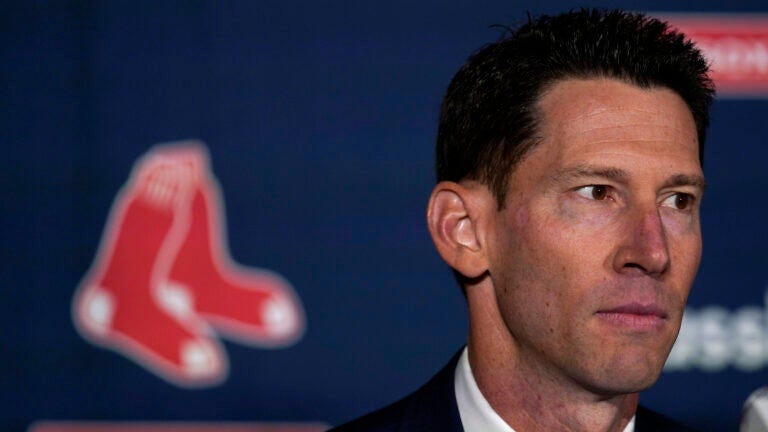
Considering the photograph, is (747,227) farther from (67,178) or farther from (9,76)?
(9,76)

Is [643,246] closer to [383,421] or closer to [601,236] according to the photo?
[601,236]

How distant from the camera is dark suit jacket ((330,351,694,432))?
168 centimetres

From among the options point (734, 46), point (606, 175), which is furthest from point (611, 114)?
point (734, 46)

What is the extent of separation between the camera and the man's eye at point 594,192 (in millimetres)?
1530

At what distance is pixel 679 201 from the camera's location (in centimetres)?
156

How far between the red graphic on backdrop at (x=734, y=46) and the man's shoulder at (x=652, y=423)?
4.13 feet

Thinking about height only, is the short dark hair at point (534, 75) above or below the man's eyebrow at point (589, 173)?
above

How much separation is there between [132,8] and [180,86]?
0.23 meters

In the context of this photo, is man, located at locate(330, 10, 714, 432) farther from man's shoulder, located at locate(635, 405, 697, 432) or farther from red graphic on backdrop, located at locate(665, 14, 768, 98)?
red graphic on backdrop, located at locate(665, 14, 768, 98)

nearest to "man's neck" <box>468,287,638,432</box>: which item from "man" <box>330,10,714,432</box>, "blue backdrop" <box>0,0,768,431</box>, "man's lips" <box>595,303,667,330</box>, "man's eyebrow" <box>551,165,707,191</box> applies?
"man" <box>330,10,714,432</box>

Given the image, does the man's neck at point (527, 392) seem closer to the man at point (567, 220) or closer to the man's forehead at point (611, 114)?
the man at point (567, 220)

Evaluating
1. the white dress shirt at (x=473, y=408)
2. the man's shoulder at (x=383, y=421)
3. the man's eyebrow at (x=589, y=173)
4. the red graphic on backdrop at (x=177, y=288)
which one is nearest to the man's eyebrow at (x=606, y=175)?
the man's eyebrow at (x=589, y=173)

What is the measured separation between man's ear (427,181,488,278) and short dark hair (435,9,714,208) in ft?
0.09

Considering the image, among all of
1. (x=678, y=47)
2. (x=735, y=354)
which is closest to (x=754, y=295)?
(x=735, y=354)
